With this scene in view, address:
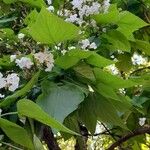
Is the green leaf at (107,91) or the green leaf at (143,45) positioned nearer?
the green leaf at (107,91)

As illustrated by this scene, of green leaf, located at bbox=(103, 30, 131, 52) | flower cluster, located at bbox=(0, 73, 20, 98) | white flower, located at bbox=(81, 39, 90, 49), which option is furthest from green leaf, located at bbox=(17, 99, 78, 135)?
green leaf, located at bbox=(103, 30, 131, 52)

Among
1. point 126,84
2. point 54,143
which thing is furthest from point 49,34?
point 54,143

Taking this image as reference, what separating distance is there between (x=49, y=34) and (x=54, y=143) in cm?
64

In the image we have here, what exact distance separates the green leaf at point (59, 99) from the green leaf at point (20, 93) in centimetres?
2

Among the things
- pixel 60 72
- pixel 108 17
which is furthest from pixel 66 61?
pixel 108 17

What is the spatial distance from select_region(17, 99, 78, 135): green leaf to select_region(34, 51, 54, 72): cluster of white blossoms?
0.52 feet

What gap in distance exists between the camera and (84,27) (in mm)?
904

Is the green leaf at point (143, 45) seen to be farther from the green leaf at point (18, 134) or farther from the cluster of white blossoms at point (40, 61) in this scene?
the green leaf at point (18, 134)

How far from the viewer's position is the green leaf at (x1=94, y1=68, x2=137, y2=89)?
0.75 metres

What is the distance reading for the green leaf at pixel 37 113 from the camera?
0.59m

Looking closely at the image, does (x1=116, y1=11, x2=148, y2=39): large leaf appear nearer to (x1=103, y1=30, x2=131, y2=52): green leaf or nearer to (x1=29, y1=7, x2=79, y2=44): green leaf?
(x1=103, y1=30, x2=131, y2=52): green leaf

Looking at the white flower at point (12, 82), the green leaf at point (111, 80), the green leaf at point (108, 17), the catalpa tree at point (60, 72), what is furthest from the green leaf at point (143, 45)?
the white flower at point (12, 82)

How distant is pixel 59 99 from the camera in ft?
2.37

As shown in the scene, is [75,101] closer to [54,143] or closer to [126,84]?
[126,84]
